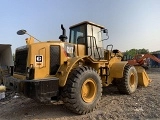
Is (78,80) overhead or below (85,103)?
overhead

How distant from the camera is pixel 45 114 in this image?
5.12 m

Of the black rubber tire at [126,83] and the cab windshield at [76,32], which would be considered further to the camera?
the black rubber tire at [126,83]

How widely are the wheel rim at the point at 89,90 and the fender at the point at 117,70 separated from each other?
1.57 m

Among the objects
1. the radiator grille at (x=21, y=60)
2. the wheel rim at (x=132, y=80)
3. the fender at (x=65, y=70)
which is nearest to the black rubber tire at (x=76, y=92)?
the fender at (x=65, y=70)

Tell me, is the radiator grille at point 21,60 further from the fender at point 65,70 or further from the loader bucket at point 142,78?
the loader bucket at point 142,78

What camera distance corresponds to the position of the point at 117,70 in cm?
682

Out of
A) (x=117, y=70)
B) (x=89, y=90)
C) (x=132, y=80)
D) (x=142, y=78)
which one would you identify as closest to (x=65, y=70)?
(x=89, y=90)

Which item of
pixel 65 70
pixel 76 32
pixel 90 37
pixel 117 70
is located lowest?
pixel 117 70

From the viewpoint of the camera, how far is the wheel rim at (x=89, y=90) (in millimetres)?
5227

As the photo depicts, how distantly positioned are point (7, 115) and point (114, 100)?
3297mm

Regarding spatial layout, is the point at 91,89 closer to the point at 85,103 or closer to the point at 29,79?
the point at 85,103

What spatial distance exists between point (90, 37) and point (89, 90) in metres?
1.88

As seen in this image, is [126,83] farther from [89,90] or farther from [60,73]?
[60,73]

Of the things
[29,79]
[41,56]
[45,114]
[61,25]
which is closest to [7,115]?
[45,114]
